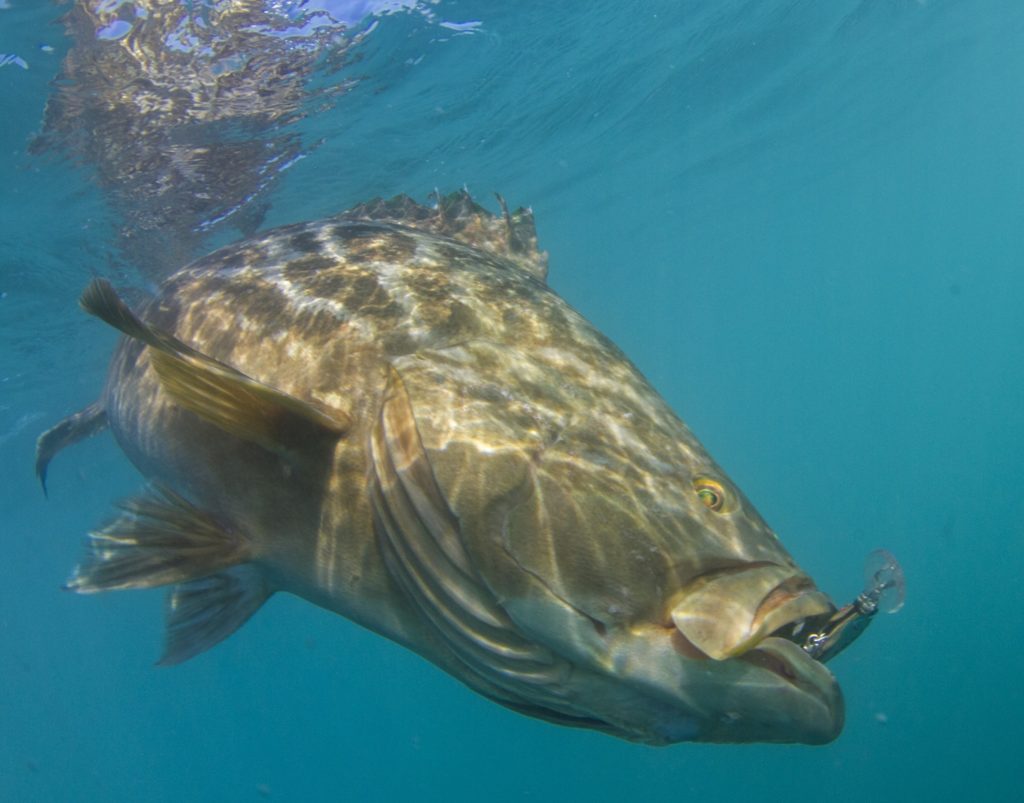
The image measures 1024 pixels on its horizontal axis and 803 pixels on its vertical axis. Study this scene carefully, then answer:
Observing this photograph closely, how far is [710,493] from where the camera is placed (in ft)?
8.54

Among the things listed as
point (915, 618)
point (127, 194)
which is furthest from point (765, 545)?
point (915, 618)

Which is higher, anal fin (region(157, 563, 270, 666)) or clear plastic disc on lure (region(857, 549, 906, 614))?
anal fin (region(157, 563, 270, 666))

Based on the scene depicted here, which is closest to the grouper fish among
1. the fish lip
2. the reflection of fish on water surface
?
the fish lip

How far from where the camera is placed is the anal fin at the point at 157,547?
9.72ft

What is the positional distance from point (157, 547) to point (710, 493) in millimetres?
2286

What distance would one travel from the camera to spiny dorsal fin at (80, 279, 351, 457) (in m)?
2.40

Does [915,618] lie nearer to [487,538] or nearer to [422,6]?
[422,6]

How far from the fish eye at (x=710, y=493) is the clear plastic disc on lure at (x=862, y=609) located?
0.51m

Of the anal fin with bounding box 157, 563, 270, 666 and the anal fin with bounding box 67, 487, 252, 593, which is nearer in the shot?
the anal fin with bounding box 67, 487, 252, 593

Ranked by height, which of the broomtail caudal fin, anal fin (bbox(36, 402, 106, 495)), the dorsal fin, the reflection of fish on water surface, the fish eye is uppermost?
the reflection of fish on water surface

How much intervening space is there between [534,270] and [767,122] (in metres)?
30.7

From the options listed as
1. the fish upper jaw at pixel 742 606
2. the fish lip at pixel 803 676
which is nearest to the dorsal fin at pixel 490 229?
the fish upper jaw at pixel 742 606

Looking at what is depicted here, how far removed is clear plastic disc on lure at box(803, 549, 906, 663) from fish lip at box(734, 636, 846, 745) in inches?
8.8

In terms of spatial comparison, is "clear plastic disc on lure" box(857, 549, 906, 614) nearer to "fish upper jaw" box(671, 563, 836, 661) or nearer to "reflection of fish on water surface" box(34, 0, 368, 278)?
"fish upper jaw" box(671, 563, 836, 661)
